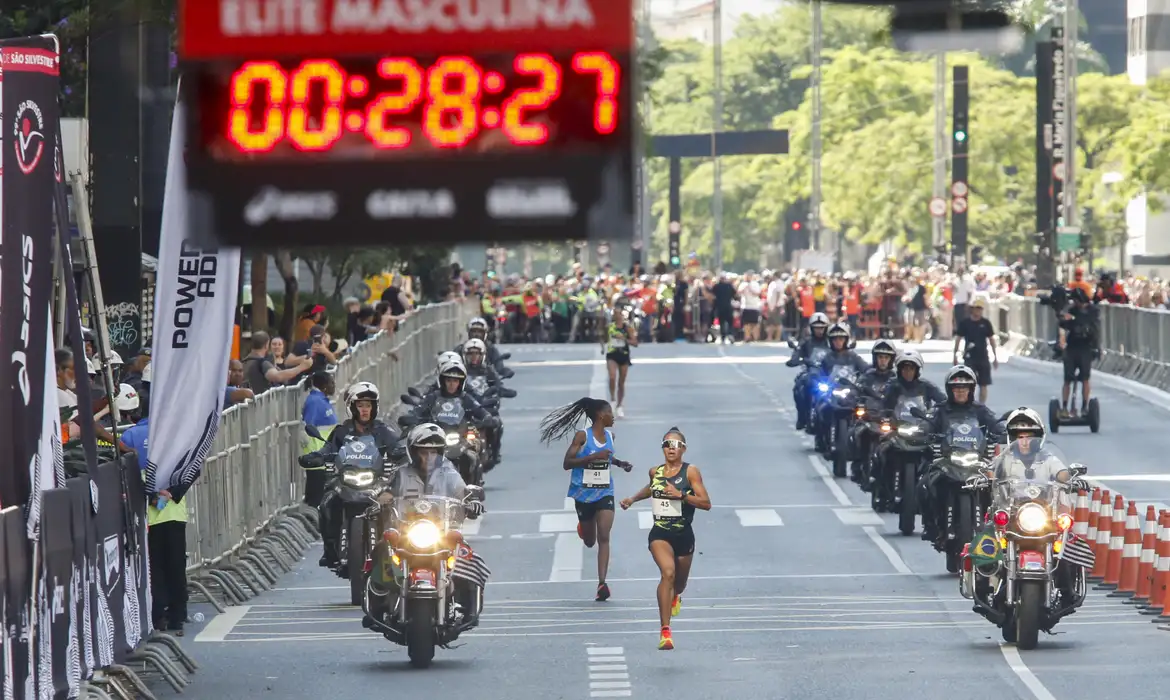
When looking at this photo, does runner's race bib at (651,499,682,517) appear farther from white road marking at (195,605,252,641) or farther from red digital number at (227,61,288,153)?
red digital number at (227,61,288,153)

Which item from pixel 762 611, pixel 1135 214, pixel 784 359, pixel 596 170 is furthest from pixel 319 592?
pixel 1135 214

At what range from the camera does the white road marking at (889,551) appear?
25047mm

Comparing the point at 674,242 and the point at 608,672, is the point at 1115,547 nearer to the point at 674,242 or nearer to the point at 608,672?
the point at 608,672

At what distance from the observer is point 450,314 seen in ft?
184

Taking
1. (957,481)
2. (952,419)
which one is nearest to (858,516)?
(952,419)

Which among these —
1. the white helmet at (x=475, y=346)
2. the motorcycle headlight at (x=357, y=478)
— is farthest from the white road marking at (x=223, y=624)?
the white helmet at (x=475, y=346)

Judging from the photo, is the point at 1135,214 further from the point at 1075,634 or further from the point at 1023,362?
the point at 1075,634

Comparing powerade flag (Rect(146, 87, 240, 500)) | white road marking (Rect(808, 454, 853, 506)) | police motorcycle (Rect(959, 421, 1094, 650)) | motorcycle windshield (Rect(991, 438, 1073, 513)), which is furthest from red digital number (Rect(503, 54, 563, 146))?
white road marking (Rect(808, 454, 853, 506))

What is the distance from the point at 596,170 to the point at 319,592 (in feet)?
50.2

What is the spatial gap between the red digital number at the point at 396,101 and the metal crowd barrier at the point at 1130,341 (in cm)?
3527

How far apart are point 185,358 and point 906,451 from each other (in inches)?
414

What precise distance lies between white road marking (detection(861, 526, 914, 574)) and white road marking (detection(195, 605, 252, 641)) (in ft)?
21.1

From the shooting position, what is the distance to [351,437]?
70.8 feet

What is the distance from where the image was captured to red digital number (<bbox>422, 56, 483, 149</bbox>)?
8.88 meters
